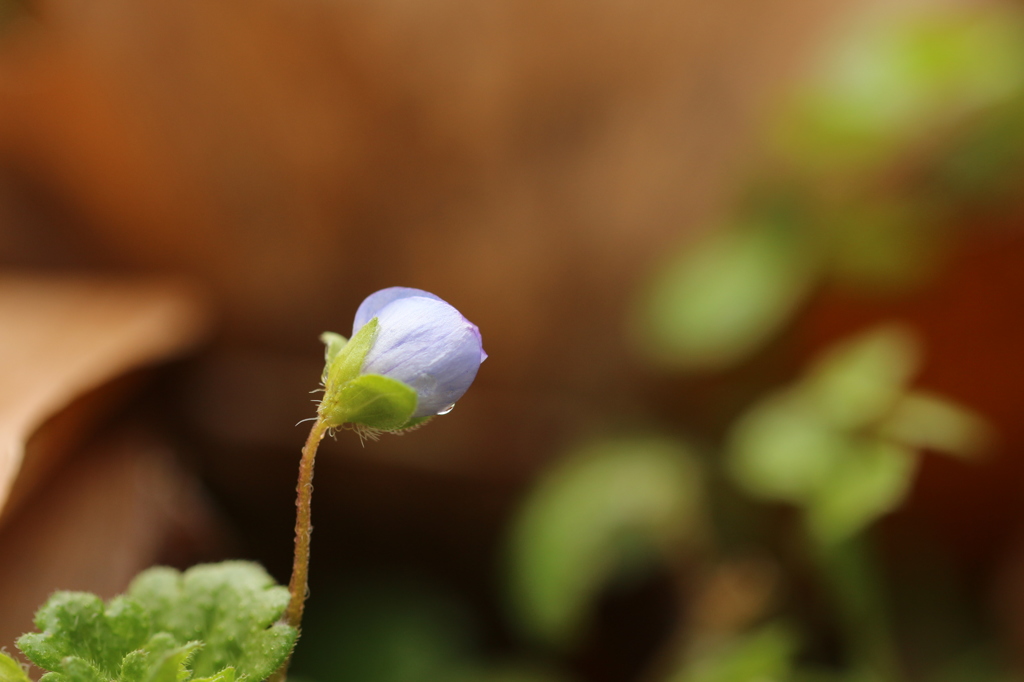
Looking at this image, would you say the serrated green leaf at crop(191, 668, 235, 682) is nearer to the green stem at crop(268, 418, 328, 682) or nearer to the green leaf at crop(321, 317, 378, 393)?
the green stem at crop(268, 418, 328, 682)

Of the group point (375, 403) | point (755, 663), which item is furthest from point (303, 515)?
point (755, 663)

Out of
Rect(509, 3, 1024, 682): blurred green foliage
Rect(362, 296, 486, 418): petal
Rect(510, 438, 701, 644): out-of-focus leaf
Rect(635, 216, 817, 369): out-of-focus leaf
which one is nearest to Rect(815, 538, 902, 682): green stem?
Rect(509, 3, 1024, 682): blurred green foliage

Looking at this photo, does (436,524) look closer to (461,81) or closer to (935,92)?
(461,81)

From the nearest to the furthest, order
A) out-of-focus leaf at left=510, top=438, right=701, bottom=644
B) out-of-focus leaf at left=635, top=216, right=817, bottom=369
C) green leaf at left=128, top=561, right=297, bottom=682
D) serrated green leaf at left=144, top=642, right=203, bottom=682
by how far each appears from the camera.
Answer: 1. serrated green leaf at left=144, top=642, right=203, bottom=682
2. green leaf at left=128, top=561, right=297, bottom=682
3. out-of-focus leaf at left=510, top=438, right=701, bottom=644
4. out-of-focus leaf at left=635, top=216, right=817, bottom=369

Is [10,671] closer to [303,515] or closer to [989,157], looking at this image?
[303,515]

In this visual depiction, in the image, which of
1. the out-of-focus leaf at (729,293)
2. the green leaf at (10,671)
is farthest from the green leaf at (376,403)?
the out-of-focus leaf at (729,293)

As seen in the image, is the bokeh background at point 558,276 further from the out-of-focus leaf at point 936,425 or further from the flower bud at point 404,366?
the flower bud at point 404,366
